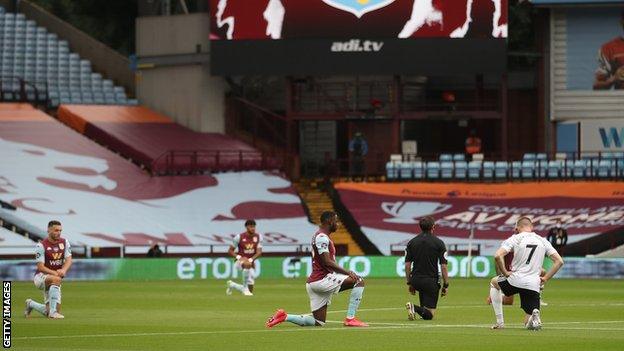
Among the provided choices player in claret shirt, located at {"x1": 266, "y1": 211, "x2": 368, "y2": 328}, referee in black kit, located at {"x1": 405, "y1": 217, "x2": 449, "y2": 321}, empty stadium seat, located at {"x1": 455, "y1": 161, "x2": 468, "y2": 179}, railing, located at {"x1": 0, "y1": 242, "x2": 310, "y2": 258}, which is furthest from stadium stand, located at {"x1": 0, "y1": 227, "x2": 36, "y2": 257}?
player in claret shirt, located at {"x1": 266, "y1": 211, "x2": 368, "y2": 328}

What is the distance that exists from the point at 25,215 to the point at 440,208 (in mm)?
15252

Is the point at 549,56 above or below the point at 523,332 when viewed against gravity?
above

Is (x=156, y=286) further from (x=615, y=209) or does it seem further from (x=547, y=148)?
(x=547, y=148)

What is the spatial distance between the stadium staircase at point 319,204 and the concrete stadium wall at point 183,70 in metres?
5.19

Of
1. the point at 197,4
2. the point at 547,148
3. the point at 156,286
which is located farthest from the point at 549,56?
the point at 156,286

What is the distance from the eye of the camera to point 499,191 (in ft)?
203

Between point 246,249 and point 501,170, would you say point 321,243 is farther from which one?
point 501,170

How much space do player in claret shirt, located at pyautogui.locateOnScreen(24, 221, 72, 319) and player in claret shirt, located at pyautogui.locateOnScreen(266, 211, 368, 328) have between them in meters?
5.38

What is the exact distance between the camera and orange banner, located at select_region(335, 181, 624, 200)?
200 ft

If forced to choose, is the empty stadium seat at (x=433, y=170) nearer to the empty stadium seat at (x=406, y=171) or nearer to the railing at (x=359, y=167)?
the empty stadium seat at (x=406, y=171)

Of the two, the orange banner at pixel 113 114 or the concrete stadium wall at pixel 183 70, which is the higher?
the concrete stadium wall at pixel 183 70

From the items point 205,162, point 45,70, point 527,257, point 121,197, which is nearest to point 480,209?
point 205,162

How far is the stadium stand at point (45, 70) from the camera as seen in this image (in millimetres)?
70062

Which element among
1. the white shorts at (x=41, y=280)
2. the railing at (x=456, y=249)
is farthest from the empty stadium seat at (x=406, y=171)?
the white shorts at (x=41, y=280)
